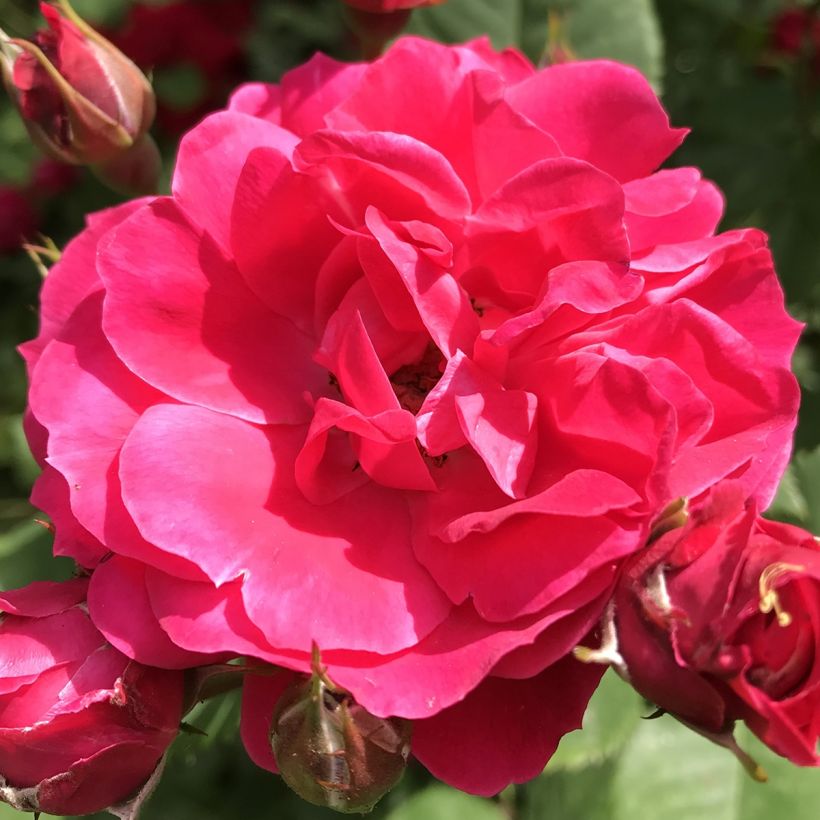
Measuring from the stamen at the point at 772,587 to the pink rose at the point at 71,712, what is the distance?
412 mm

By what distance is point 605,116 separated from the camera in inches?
31.9

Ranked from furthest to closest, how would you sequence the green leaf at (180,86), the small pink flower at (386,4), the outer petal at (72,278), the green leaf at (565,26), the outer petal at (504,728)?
the green leaf at (180,86) < the green leaf at (565,26) < the small pink flower at (386,4) < the outer petal at (72,278) < the outer petal at (504,728)

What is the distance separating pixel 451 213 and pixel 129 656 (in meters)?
0.40

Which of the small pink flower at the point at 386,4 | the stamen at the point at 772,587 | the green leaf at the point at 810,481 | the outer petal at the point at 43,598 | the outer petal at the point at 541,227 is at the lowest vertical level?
the green leaf at the point at 810,481

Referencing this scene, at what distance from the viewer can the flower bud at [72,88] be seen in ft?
3.04

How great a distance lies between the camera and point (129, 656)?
0.69 m

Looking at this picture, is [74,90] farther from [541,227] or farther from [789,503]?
[789,503]

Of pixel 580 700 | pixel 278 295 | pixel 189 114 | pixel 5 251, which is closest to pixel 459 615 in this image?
pixel 580 700

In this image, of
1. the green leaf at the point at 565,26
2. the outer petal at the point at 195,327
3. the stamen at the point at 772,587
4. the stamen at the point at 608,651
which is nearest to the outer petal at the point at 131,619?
the outer petal at the point at 195,327

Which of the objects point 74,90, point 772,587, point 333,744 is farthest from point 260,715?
point 74,90

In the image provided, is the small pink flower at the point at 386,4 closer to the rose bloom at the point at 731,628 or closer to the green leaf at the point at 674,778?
the rose bloom at the point at 731,628

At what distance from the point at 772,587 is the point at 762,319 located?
0.26 metres

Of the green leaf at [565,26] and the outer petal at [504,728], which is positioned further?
the green leaf at [565,26]

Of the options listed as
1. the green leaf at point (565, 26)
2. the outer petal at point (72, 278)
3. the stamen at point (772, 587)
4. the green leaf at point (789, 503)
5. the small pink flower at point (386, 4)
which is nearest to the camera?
the stamen at point (772, 587)
